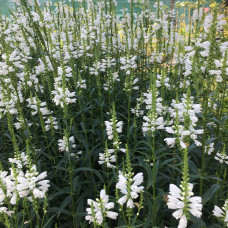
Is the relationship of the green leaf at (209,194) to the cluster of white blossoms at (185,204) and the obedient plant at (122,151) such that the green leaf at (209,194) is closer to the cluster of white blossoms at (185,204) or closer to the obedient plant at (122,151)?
the obedient plant at (122,151)

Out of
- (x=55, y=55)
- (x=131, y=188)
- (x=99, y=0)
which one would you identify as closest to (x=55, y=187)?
(x=131, y=188)

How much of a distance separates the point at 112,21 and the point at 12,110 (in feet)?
11.7

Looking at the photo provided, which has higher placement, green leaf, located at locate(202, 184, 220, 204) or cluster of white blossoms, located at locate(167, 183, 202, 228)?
cluster of white blossoms, located at locate(167, 183, 202, 228)

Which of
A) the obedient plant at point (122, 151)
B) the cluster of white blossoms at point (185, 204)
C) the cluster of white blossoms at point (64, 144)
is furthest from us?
the cluster of white blossoms at point (64, 144)

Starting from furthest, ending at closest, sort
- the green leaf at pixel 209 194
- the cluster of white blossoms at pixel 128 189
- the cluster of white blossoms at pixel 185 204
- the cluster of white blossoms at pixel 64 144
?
the cluster of white blossoms at pixel 64 144
the green leaf at pixel 209 194
the cluster of white blossoms at pixel 128 189
the cluster of white blossoms at pixel 185 204

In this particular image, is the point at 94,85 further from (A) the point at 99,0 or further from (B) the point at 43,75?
(A) the point at 99,0

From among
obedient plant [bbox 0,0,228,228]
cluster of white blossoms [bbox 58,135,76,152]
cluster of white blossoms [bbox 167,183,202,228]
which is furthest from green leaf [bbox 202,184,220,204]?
cluster of white blossoms [bbox 58,135,76,152]

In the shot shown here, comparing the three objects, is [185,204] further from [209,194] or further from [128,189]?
[209,194]

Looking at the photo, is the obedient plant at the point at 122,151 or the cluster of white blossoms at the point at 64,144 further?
the cluster of white blossoms at the point at 64,144

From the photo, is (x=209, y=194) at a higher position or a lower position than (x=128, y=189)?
lower

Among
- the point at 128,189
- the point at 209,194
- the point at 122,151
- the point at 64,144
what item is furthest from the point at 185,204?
the point at 64,144

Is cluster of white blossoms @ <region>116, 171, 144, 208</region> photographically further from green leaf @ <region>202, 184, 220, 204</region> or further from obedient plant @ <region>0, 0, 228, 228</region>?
green leaf @ <region>202, 184, 220, 204</region>

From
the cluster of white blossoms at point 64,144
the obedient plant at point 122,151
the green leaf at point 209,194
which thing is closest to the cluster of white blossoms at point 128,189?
the obedient plant at point 122,151

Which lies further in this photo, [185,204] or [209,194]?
[209,194]
